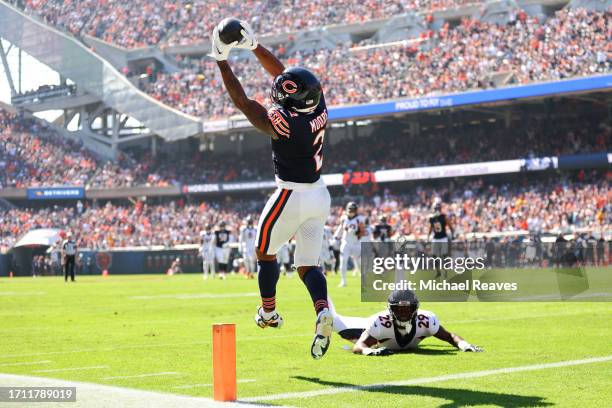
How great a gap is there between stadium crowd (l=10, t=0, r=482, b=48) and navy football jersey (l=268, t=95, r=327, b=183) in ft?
138

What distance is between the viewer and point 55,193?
5334 cm

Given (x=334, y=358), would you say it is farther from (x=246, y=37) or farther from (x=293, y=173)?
(x=246, y=37)

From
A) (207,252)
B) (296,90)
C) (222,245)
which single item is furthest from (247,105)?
(207,252)

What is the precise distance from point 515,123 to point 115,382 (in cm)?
3898

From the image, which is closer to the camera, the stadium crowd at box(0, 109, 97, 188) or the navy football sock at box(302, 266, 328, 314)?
the navy football sock at box(302, 266, 328, 314)

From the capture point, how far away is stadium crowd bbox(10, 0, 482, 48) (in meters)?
50.6

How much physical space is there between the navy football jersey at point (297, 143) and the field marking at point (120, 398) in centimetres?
200

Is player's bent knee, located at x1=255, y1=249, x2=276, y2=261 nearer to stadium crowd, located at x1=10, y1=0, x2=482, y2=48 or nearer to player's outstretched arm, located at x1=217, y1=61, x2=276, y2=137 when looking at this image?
player's outstretched arm, located at x1=217, y1=61, x2=276, y2=137

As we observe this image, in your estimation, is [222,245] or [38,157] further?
[38,157]

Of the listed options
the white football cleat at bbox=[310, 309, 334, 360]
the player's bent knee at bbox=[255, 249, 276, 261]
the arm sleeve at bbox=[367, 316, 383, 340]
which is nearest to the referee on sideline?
the arm sleeve at bbox=[367, 316, 383, 340]

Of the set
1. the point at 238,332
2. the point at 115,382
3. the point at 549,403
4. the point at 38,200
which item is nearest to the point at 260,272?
the point at 115,382

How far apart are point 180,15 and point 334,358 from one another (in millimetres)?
50066

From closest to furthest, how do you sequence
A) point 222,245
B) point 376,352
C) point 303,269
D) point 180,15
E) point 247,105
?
1. point 247,105
2. point 303,269
3. point 376,352
4. point 222,245
5. point 180,15

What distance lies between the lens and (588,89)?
3728 cm
